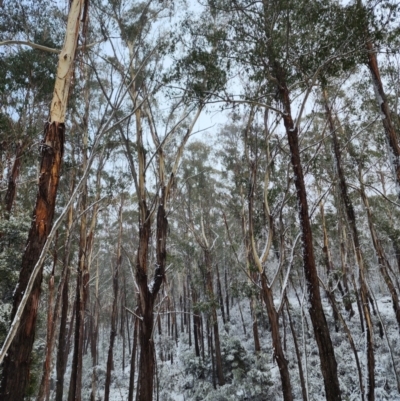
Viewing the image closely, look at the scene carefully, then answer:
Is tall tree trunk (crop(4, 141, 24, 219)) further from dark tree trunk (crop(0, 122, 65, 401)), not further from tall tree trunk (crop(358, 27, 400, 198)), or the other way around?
tall tree trunk (crop(358, 27, 400, 198))

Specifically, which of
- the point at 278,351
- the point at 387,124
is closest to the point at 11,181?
the point at 278,351

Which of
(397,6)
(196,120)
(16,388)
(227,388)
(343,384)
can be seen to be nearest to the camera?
(16,388)

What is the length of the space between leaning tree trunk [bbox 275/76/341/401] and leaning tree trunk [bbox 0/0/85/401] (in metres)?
3.73

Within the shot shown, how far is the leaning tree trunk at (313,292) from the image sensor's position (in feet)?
14.4

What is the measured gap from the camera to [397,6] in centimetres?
594

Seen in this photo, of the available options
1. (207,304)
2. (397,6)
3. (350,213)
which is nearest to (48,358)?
(207,304)

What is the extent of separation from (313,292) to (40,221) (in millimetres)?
3893

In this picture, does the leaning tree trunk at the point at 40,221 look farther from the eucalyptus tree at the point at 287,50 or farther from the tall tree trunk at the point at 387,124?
the tall tree trunk at the point at 387,124

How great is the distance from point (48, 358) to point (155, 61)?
295 inches

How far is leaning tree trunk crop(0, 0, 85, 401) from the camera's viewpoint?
2572 mm

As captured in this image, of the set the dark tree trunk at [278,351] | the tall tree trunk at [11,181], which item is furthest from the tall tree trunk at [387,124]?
the tall tree trunk at [11,181]

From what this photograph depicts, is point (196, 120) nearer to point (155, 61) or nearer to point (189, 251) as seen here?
point (155, 61)

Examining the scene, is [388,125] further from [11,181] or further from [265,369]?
[265,369]

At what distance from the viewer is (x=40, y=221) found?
2.97m
